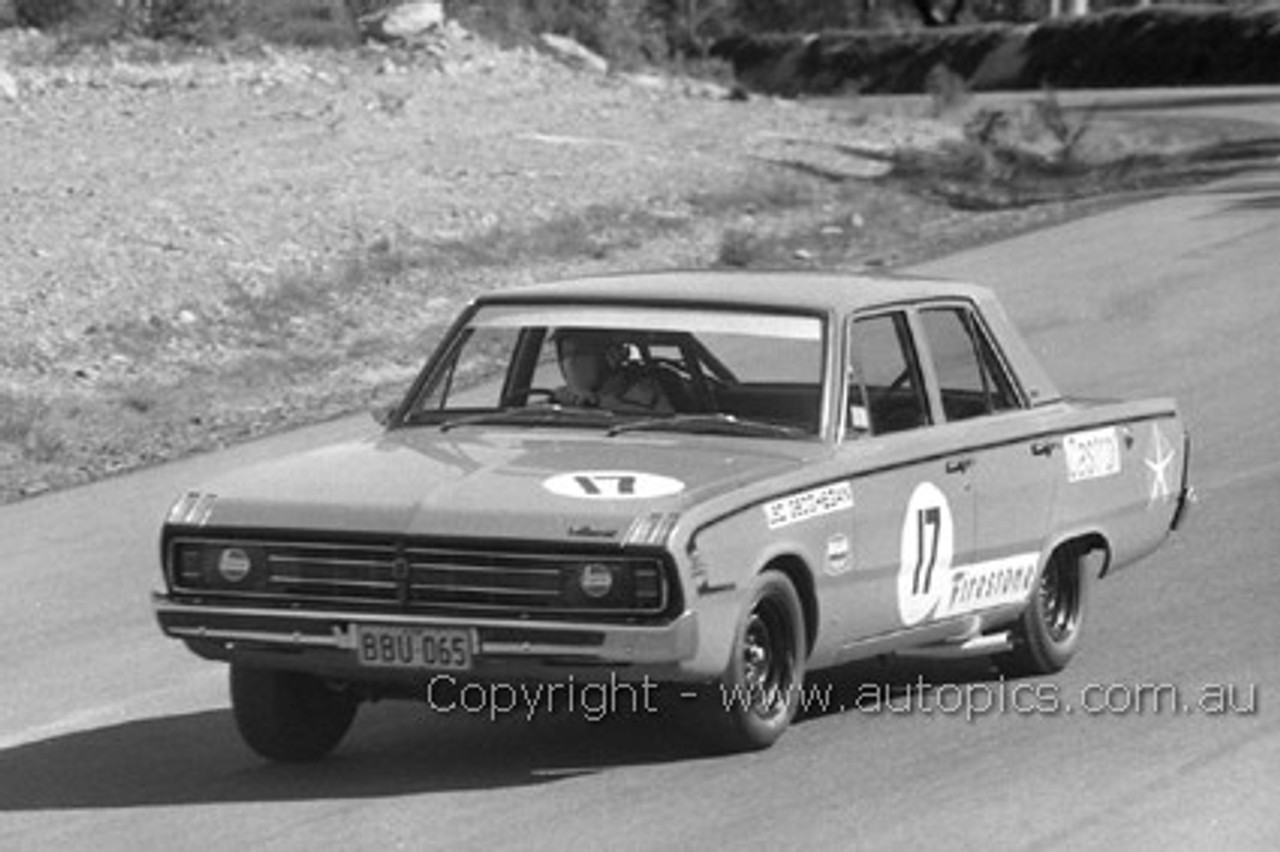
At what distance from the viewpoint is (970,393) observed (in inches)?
406

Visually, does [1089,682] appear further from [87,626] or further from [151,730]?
[87,626]

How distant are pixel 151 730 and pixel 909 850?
3.13 meters

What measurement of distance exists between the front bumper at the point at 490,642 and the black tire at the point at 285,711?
0.96ft

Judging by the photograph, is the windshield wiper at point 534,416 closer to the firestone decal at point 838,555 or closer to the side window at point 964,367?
the firestone decal at point 838,555

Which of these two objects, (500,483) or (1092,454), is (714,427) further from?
(1092,454)

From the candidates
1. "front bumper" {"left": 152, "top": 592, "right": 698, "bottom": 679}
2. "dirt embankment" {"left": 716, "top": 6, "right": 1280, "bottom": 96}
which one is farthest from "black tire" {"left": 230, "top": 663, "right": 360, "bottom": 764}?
"dirt embankment" {"left": 716, "top": 6, "right": 1280, "bottom": 96}

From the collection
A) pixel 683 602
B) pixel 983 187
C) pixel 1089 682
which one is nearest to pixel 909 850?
pixel 683 602

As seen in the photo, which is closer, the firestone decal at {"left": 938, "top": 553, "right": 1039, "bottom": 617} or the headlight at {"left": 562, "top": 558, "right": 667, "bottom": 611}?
the headlight at {"left": 562, "top": 558, "right": 667, "bottom": 611}

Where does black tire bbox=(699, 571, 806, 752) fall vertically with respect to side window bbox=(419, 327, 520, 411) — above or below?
below

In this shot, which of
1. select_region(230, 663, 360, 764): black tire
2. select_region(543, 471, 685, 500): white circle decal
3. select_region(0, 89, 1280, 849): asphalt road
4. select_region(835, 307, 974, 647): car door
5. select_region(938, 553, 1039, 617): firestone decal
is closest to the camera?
select_region(0, 89, 1280, 849): asphalt road

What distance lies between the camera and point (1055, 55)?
208 ft

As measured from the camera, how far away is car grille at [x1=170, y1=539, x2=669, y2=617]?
26.9ft

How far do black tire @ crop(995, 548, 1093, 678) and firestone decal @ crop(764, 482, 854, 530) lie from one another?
1.43 metres

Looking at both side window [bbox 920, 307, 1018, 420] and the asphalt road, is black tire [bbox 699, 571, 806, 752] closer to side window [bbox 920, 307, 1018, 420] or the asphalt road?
the asphalt road
